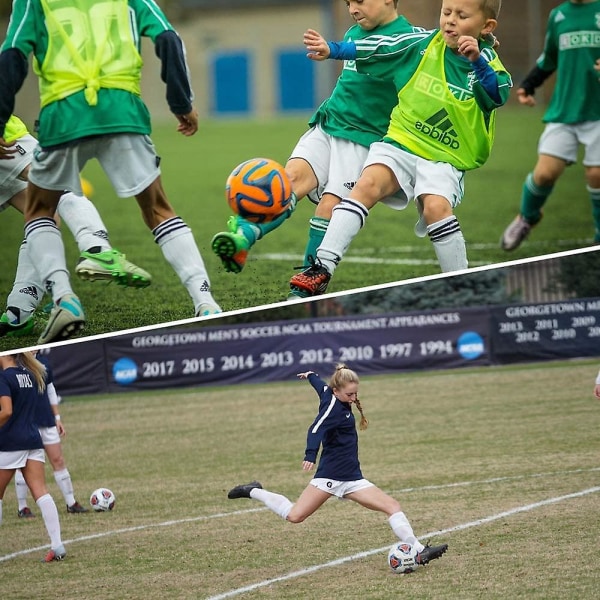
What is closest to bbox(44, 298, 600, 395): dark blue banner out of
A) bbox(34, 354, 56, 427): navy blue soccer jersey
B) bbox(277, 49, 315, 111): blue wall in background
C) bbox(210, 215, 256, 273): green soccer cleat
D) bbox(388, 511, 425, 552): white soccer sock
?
bbox(34, 354, 56, 427): navy blue soccer jersey

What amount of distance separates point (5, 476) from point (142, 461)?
440 centimetres

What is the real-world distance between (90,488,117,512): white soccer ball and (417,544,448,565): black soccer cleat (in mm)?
3689

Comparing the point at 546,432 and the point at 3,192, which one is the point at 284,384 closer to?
the point at 546,432

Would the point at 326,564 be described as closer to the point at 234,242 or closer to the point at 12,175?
the point at 234,242

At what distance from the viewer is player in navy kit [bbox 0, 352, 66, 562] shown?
9.09m

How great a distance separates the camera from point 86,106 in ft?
21.5

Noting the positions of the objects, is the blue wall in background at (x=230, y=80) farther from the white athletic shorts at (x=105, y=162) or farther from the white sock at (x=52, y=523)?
the white sock at (x=52, y=523)

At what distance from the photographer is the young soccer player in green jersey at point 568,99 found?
26.2ft

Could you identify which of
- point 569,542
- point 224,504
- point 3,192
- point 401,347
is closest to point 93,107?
point 3,192

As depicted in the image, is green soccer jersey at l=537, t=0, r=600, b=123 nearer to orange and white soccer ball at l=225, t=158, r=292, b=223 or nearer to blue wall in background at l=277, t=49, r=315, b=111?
blue wall in background at l=277, t=49, r=315, b=111

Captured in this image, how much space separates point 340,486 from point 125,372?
11420mm

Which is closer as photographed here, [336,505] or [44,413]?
[336,505]

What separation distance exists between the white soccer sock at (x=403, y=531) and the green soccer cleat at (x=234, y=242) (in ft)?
7.36

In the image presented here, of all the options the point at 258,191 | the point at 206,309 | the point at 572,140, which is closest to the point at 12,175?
the point at 206,309
